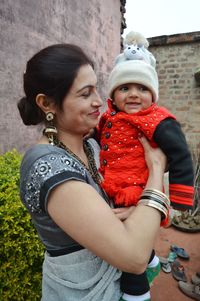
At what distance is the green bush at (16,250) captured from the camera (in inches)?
90.9

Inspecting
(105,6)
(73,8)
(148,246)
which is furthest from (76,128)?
(105,6)

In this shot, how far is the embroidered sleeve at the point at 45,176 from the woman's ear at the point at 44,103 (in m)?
0.30

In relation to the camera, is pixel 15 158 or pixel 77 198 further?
pixel 15 158

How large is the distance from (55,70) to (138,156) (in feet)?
2.06

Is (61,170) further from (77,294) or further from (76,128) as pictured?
(77,294)

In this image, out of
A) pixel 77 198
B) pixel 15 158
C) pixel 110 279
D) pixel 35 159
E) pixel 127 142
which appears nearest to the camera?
pixel 77 198

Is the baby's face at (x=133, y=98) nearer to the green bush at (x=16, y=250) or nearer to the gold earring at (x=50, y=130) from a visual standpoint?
the gold earring at (x=50, y=130)

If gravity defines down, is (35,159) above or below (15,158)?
above

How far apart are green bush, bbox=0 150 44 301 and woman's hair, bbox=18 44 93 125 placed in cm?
132

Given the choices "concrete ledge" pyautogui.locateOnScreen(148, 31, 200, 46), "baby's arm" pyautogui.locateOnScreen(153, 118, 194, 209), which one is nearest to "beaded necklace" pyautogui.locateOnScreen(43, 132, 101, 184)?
"baby's arm" pyautogui.locateOnScreen(153, 118, 194, 209)

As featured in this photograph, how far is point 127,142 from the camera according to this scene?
1.54 m

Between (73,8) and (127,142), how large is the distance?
4.12m

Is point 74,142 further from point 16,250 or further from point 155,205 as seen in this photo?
point 16,250

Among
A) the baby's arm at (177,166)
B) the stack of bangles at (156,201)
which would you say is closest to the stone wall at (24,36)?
the baby's arm at (177,166)
